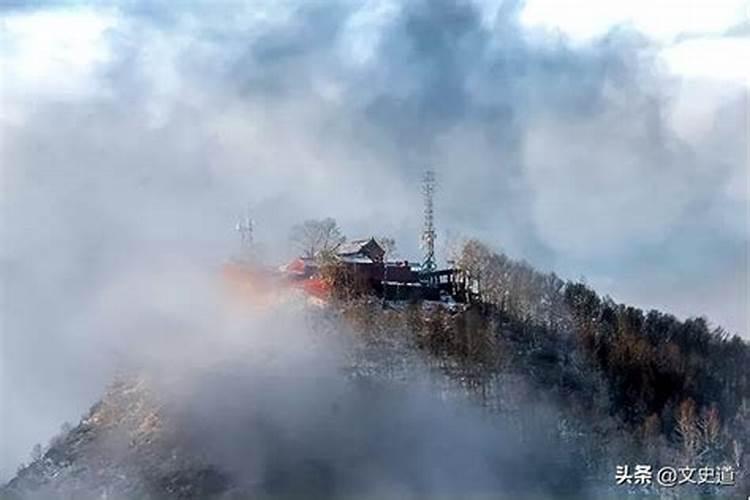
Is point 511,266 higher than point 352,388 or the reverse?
higher

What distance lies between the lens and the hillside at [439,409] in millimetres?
14820

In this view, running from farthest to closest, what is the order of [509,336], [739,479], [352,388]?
[509,336] < [352,388] < [739,479]

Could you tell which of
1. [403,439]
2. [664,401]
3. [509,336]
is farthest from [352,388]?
[664,401]

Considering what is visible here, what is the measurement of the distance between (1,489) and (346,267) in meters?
4.99

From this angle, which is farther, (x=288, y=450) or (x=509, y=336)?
(x=509, y=336)

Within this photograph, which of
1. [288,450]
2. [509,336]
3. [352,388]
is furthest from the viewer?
[509,336]

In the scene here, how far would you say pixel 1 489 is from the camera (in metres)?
15.3

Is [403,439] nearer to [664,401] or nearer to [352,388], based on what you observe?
[352,388]

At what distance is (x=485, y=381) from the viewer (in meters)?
16.5

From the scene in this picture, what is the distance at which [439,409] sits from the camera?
1611 cm

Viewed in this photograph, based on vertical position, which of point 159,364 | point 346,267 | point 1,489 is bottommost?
point 1,489

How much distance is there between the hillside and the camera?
14820mm

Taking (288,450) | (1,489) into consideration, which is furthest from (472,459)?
(1,489)

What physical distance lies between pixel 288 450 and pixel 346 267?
121 inches
